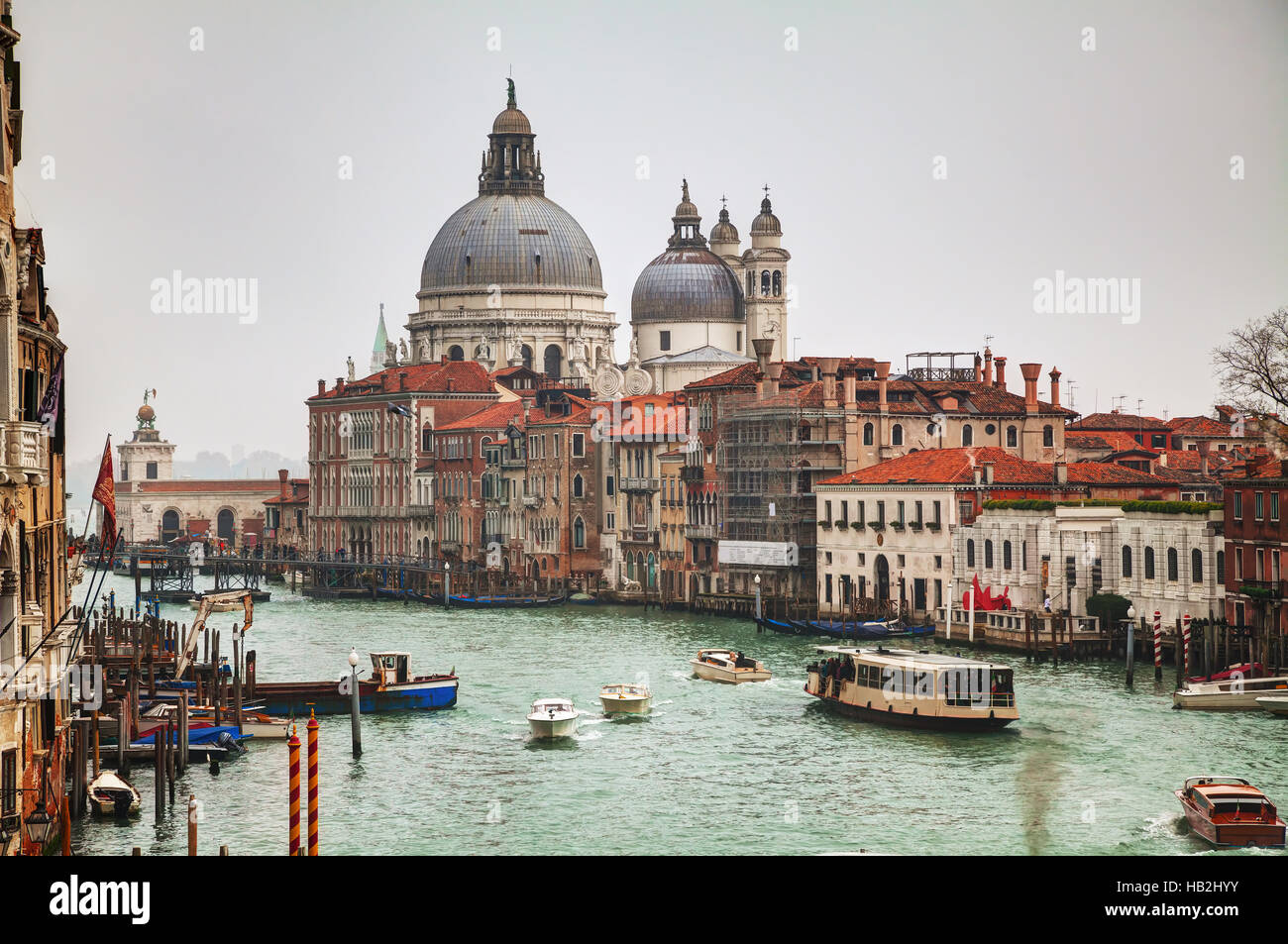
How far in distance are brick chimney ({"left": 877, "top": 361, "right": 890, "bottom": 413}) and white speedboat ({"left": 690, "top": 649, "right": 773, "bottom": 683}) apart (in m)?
15.5

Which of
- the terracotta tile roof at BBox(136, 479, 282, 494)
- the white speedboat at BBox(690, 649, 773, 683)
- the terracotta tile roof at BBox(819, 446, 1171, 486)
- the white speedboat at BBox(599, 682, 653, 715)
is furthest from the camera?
the terracotta tile roof at BBox(136, 479, 282, 494)

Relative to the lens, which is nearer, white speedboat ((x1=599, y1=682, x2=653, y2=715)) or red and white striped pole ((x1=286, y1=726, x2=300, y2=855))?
red and white striped pole ((x1=286, y1=726, x2=300, y2=855))

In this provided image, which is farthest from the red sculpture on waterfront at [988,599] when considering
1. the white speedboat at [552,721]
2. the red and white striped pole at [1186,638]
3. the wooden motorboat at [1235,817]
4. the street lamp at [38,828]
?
the street lamp at [38,828]

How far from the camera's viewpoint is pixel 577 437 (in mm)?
60500

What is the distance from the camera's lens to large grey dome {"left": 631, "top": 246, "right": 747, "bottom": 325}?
76.4 metres

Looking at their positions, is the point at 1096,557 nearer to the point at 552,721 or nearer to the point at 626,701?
the point at 626,701

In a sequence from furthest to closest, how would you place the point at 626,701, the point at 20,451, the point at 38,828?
the point at 626,701
the point at 38,828
the point at 20,451

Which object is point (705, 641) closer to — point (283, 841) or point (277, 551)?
point (283, 841)

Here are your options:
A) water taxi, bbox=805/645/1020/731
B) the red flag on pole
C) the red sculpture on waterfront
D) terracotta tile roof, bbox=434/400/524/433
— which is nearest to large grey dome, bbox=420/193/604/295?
terracotta tile roof, bbox=434/400/524/433

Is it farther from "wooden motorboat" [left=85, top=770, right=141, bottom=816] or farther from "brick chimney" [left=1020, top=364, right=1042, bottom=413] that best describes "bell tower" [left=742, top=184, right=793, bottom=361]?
"wooden motorboat" [left=85, top=770, right=141, bottom=816]

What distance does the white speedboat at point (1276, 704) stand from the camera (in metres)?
28.4

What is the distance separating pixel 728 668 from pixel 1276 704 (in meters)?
9.24

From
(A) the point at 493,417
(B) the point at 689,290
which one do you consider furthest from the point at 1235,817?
(B) the point at 689,290

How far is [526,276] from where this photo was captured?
8375 cm
